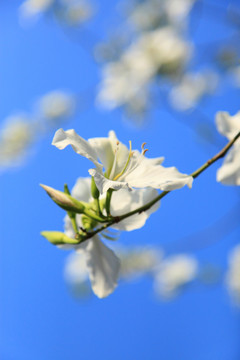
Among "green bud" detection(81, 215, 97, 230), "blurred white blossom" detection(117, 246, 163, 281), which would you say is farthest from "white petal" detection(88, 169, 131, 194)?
"blurred white blossom" detection(117, 246, 163, 281)

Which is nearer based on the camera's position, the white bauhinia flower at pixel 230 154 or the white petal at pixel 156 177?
the white petal at pixel 156 177

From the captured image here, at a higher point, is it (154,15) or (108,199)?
(154,15)

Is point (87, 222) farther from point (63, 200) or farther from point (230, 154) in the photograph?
point (230, 154)

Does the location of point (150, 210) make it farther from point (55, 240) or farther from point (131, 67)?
point (131, 67)

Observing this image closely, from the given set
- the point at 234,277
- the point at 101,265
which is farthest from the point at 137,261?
the point at 101,265

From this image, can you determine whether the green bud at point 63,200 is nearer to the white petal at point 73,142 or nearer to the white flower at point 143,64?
the white petal at point 73,142

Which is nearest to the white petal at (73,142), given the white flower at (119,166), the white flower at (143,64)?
the white flower at (119,166)
